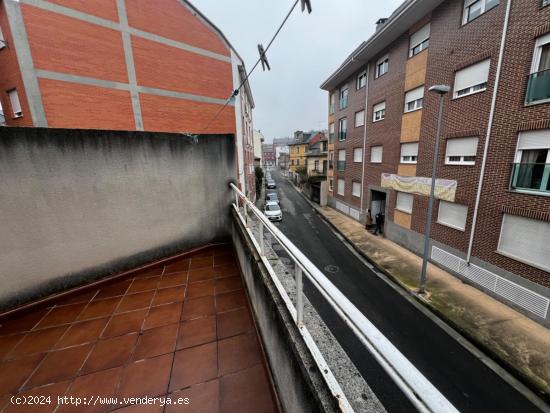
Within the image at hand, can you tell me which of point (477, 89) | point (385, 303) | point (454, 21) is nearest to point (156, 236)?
point (385, 303)

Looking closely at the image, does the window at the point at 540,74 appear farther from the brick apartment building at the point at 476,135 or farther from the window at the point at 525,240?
the window at the point at 525,240

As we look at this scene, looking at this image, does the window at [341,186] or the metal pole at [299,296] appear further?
the window at [341,186]

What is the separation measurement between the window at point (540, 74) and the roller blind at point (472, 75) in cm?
124

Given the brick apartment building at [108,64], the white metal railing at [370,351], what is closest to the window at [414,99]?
the brick apartment building at [108,64]

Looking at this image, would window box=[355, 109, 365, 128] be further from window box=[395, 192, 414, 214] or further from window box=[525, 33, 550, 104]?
window box=[525, 33, 550, 104]

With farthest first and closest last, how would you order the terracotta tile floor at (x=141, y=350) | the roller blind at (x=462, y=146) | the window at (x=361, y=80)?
the window at (x=361, y=80) < the roller blind at (x=462, y=146) < the terracotta tile floor at (x=141, y=350)

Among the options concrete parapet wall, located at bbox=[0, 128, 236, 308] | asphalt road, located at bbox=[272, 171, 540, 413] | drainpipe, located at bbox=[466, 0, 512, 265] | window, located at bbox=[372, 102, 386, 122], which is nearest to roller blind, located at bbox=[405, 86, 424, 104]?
window, located at bbox=[372, 102, 386, 122]

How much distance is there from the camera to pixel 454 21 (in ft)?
27.0

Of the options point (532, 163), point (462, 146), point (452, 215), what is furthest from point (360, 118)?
point (532, 163)

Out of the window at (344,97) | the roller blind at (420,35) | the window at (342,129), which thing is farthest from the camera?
the window at (342,129)

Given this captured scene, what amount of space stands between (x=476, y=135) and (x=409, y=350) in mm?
7272

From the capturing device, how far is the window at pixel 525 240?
5.97 m

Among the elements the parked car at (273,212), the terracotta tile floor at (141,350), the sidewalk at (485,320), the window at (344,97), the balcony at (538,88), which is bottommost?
the sidewalk at (485,320)

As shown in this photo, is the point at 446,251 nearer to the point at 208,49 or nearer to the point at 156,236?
the point at 156,236
